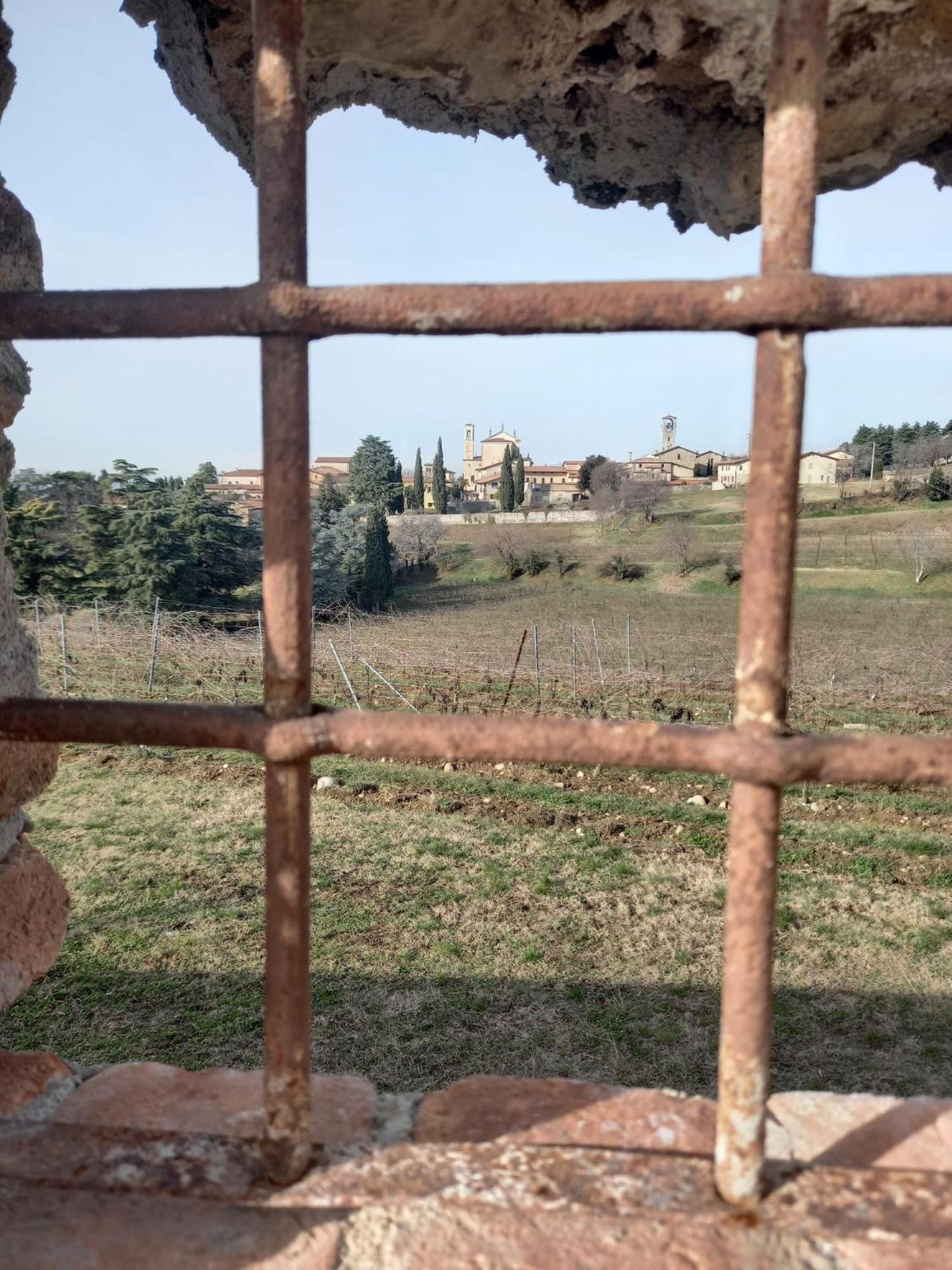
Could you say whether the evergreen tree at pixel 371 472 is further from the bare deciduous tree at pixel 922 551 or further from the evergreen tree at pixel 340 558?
the bare deciduous tree at pixel 922 551

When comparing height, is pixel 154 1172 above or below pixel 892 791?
above

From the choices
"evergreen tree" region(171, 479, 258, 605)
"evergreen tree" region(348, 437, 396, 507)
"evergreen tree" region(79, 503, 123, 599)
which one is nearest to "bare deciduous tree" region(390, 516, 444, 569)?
"evergreen tree" region(348, 437, 396, 507)

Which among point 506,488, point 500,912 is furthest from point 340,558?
point 500,912

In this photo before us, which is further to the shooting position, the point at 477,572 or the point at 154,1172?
the point at 477,572

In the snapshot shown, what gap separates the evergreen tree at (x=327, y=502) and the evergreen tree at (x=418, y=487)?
9105 mm

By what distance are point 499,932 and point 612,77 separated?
14.6ft

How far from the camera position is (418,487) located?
39.0 m

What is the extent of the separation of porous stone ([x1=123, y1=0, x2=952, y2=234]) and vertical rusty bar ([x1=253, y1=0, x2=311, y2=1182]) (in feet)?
2.36

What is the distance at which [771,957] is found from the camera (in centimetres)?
88

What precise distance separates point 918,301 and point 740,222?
1.63 m

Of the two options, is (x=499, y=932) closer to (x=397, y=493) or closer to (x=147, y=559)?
(x=147, y=559)

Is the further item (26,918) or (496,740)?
(26,918)

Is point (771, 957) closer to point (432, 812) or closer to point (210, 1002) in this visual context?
point (210, 1002)

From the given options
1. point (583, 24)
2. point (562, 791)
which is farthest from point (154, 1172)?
point (562, 791)
